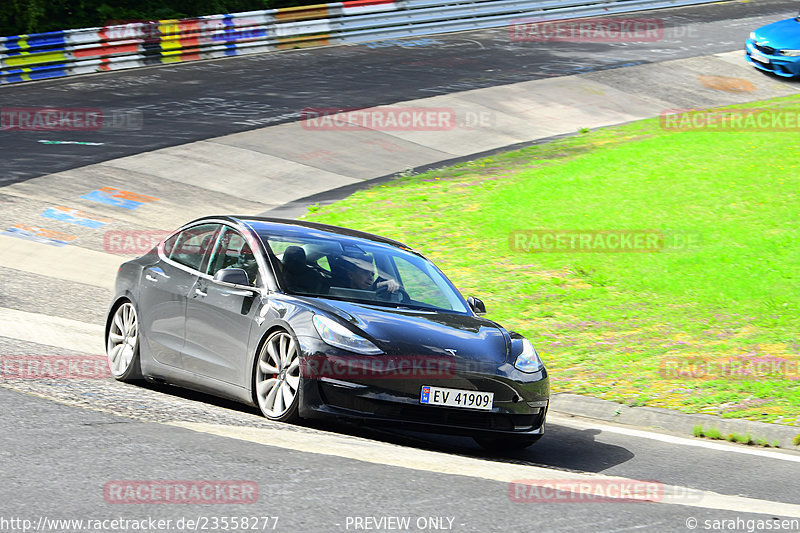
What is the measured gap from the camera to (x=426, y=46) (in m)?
30.2

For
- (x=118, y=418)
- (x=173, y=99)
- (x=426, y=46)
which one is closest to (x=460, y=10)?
Answer: (x=426, y=46)

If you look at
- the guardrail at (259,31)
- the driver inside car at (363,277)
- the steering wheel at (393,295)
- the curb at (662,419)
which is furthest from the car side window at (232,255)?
the guardrail at (259,31)

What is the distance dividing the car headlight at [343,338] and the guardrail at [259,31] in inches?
790

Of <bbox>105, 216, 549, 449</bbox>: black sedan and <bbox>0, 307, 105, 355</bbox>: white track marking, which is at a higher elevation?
<bbox>105, 216, 549, 449</bbox>: black sedan

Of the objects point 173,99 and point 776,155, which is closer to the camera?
point 776,155

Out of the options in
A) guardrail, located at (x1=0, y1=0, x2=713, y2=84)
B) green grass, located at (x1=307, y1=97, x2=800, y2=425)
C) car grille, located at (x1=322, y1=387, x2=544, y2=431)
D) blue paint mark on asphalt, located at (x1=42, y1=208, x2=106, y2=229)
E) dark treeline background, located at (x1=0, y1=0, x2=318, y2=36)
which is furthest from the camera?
dark treeline background, located at (x1=0, y1=0, x2=318, y2=36)

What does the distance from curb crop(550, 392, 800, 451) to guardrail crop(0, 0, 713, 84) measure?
19568mm

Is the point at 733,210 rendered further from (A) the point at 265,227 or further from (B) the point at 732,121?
(A) the point at 265,227

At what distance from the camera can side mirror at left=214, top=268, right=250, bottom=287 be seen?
7.71m

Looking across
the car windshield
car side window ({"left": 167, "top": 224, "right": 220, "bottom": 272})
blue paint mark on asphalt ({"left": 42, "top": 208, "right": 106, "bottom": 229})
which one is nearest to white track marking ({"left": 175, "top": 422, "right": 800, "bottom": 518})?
the car windshield

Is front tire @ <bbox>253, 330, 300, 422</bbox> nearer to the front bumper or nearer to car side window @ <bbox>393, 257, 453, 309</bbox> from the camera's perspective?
the front bumper

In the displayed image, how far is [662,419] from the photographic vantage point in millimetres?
8508

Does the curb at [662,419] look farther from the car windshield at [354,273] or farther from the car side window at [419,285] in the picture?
the car side window at [419,285]

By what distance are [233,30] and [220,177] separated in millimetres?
11665
